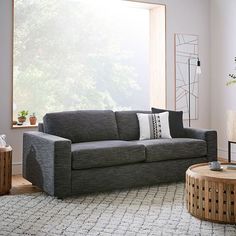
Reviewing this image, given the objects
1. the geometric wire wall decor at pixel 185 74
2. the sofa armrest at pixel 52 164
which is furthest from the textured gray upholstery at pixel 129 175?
the geometric wire wall decor at pixel 185 74

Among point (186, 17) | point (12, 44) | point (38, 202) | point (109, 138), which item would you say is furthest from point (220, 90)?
point (38, 202)

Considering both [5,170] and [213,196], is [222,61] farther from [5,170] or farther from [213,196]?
[5,170]

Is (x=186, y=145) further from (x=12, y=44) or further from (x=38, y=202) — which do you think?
(x=12, y=44)

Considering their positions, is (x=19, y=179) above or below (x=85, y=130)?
below

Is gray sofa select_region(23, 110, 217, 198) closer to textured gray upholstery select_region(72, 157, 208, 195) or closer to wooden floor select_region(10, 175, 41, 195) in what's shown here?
textured gray upholstery select_region(72, 157, 208, 195)

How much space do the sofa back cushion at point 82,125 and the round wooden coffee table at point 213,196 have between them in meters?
1.60

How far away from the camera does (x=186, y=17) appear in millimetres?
6277

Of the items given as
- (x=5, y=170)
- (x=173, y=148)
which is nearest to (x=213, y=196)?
(x=173, y=148)

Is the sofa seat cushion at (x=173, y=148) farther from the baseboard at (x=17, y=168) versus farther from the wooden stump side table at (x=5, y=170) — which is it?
the baseboard at (x=17, y=168)

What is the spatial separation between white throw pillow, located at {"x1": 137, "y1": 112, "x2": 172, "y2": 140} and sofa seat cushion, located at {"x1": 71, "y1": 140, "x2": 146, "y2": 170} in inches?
23.8

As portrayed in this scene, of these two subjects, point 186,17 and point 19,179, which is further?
point 186,17

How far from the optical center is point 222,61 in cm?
627

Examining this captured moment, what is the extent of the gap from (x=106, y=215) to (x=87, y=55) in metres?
3.15

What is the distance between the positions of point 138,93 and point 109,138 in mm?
1825
